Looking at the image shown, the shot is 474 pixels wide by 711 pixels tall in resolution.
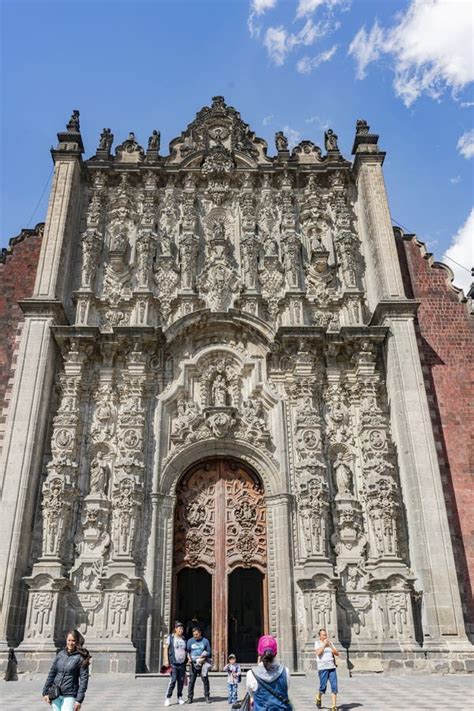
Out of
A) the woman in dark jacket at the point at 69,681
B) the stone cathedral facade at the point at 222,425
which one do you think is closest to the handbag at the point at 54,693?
the woman in dark jacket at the point at 69,681

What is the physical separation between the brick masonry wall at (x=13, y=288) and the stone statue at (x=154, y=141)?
4.59 meters

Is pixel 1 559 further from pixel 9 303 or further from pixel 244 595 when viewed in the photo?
pixel 9 303

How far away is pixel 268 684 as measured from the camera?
4.62 metres

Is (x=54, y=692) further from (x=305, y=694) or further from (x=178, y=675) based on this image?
(x=305, y=694)

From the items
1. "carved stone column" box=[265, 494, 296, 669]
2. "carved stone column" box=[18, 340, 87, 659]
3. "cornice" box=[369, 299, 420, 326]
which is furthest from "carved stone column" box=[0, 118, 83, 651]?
"cornice" box=[369, 299, 420, 326]

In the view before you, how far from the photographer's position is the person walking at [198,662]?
9.73 meters

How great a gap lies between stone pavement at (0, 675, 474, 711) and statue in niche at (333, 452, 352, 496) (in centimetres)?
408

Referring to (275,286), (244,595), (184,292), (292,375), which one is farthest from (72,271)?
(244,595)

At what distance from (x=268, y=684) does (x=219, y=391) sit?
11830 millimetres

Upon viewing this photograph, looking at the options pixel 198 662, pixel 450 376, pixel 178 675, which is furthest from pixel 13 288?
pixel 450 376

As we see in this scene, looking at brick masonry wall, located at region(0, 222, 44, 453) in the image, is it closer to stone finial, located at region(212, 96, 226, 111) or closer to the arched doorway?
the arched doorway

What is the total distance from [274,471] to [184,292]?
5.80 metres

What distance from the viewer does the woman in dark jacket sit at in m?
5.79

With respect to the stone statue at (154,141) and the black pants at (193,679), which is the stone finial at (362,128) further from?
the black pants at (193,679)
